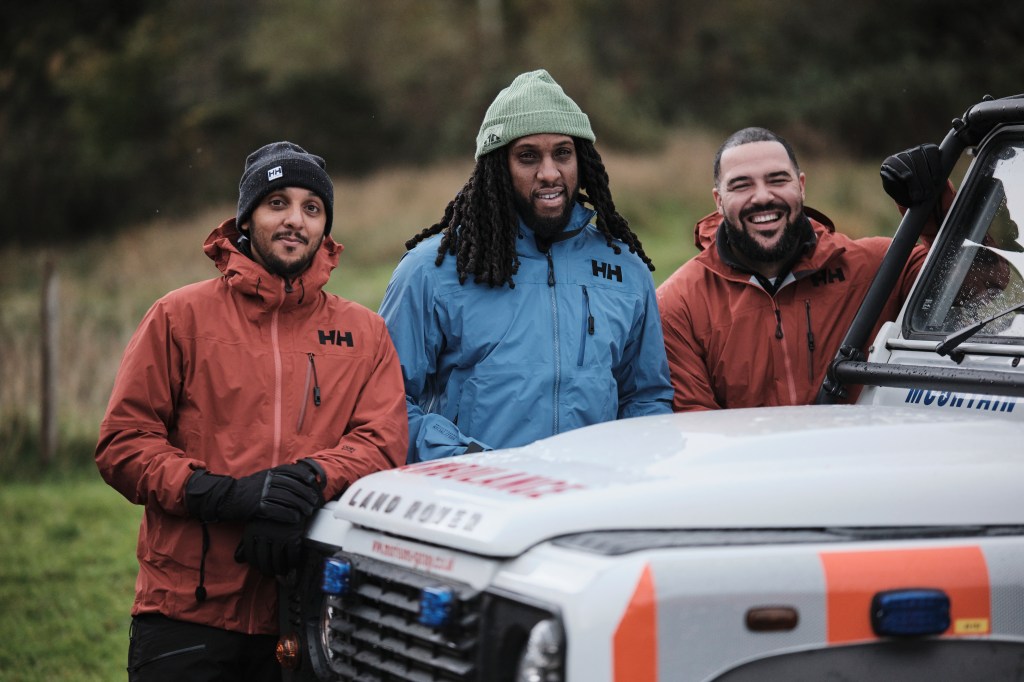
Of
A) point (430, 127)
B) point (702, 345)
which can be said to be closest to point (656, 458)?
point (702, 345)

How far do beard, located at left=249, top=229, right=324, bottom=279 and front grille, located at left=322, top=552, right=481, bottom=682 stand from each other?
3.58ft

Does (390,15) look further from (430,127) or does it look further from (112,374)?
(112,374)

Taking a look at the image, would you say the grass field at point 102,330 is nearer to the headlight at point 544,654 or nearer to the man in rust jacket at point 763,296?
the man in rust jacket at point 763,296

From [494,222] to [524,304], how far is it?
321mm

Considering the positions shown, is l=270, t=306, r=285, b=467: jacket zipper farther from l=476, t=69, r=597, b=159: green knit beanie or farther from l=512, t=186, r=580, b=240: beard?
l=476, t=69, r=597, b=159: green knit beanie

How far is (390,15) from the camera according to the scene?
36188mm

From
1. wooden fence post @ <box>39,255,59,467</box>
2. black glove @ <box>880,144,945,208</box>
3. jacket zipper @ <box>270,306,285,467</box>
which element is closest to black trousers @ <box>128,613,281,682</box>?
jacket zipper @ <box>270,306,285,467</box>

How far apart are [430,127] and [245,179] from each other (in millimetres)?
30738

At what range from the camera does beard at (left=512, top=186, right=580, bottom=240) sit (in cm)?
434

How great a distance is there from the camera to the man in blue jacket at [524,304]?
13.4 feet

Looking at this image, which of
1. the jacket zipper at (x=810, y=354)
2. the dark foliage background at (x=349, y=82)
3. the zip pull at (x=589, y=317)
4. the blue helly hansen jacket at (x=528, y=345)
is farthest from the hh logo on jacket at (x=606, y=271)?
the dark foliage background at (x=349, y=82)

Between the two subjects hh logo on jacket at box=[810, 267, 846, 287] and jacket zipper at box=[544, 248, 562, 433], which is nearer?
jacket zipper at box=[544, 248, 562, 433]

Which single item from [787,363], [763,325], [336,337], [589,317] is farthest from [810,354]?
[336,337]

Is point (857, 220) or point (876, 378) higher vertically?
point (857, 220)
